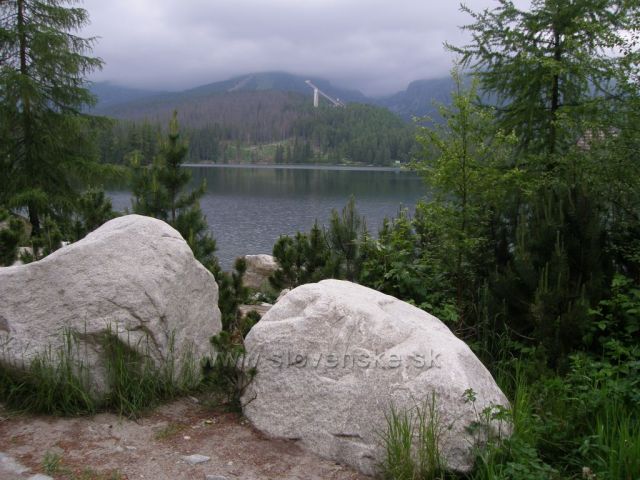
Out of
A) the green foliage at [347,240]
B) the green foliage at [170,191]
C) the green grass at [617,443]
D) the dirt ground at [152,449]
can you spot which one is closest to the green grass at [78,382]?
the dirt ground at [152,449]

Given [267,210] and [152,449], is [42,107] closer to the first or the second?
[152,449]

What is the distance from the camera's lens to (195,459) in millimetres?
4051

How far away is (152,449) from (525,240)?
4568 mm

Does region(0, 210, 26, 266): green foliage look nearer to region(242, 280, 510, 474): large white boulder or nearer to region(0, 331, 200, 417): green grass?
region(0, 331, 200, 417): green grass

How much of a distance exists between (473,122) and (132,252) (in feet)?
14.4

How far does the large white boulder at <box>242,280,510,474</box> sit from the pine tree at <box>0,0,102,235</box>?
51.1 feet

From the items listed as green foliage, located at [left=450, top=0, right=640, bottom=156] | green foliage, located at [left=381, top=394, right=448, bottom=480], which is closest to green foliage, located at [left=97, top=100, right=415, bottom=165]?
green foliage, located at [left=450, top=0, right=640, bottom=156]

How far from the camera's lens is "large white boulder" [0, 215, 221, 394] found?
478 cm

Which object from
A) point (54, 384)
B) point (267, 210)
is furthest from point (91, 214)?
point (267, 210)

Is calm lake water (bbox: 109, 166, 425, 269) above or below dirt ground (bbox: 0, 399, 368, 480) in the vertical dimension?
below

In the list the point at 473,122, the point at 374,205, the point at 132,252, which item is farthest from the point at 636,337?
the point at 374,205

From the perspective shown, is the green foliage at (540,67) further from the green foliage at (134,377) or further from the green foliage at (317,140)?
the green foliage at (317,140)

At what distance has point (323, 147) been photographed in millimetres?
168750

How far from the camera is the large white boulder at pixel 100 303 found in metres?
4.78
